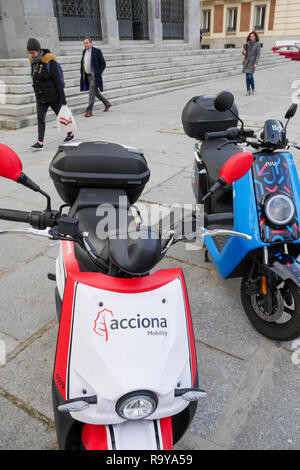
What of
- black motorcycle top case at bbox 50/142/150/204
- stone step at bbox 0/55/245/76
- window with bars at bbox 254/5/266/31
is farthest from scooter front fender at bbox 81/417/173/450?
window with bars at bbox 254/5/266/31

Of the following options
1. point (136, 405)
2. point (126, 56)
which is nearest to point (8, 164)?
point (136, 405)

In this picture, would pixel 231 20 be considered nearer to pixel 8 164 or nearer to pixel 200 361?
pixel 200 361

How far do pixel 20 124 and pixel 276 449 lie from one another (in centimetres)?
842

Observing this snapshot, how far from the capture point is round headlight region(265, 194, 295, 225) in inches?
91.7

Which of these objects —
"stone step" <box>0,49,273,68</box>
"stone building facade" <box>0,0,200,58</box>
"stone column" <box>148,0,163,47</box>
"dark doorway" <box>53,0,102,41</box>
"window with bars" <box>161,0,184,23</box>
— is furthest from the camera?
"window with bars" <box>161,0,184,23</box>

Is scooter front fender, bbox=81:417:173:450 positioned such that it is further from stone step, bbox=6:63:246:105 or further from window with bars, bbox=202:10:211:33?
window with bars, bbox=202:10:211:33

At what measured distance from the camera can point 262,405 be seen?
214 cm

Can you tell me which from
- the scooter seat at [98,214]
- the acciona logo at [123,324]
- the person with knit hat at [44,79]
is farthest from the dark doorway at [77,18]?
the acciona logo at [123,324]

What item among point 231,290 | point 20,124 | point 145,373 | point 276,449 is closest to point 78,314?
point 145,373

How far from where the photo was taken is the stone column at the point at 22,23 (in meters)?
11.2

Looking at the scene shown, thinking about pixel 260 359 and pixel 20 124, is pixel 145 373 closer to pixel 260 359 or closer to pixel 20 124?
pixel 260 359

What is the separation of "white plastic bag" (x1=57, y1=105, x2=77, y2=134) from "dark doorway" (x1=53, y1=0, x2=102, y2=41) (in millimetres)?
10103

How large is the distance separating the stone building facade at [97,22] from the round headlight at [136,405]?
12.4 meters

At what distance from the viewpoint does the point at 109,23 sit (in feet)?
50.3
